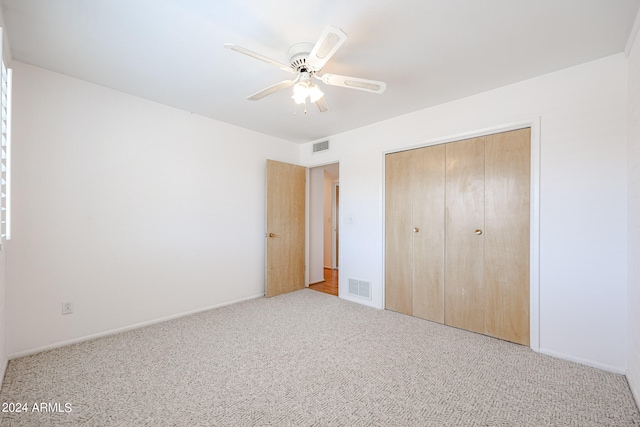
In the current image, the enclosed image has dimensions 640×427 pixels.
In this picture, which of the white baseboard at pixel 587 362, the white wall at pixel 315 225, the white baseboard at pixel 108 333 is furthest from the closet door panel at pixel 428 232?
the white baseboard at pixel 108 333

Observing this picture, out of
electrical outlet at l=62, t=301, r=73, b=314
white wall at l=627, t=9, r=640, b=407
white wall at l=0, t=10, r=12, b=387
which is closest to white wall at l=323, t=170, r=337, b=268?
electrical outlet at l=62, t=301, r=73, b=314

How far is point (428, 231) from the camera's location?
316cm

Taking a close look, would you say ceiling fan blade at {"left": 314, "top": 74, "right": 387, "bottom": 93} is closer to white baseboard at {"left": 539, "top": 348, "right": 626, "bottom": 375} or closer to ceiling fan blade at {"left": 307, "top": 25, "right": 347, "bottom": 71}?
ceiling fan blade at {"left": 307, "top": 25, "right": 347, "bottom": 71}

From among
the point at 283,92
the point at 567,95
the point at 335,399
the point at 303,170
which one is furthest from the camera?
the point at 303,170

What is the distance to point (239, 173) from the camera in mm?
3816

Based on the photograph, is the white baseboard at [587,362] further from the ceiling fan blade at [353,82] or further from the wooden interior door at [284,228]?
the wooden interior door at [284,228]

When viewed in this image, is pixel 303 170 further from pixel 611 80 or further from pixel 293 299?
pixel 611 80

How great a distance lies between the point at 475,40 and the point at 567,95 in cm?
107

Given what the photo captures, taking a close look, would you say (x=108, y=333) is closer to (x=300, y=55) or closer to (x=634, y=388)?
(x=300, y=55)

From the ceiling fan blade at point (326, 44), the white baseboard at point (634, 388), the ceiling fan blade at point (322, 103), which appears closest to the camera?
the ceiling fan blade at point (326, 44)

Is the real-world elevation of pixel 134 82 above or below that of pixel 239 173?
above

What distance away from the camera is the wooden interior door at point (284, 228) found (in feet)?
13.3

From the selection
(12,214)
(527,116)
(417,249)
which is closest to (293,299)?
(417,249)

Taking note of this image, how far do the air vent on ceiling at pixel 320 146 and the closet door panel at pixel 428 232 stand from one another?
1.44 m
